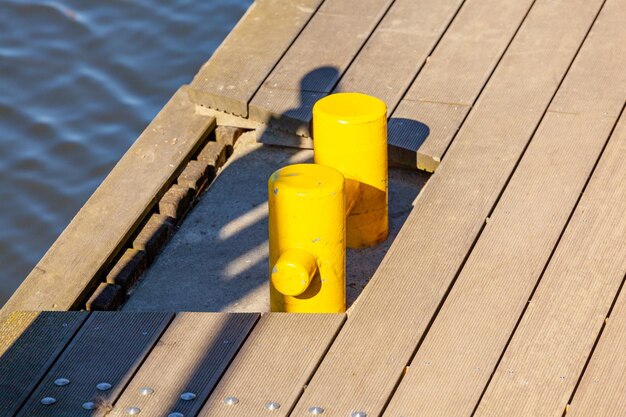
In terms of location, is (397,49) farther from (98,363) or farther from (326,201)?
(98,363)

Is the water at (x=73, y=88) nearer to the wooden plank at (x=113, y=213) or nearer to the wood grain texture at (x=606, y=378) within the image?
the wooden plank at (x=113, y=213)

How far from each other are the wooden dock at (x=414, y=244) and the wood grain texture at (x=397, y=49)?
0.5 inches

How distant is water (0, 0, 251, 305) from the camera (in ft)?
26.1

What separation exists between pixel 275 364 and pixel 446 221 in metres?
1.10

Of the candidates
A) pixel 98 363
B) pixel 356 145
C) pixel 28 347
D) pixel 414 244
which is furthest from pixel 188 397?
pixel 356 145

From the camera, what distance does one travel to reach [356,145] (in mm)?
5359

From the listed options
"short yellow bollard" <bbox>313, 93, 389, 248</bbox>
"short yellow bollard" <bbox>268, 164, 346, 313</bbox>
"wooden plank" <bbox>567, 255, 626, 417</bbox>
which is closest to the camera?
"wooden plank" <bbox>567, 255, 626, 417</bbox>

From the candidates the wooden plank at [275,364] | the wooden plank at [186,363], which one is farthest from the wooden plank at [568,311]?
the wooden plank at [186,363]

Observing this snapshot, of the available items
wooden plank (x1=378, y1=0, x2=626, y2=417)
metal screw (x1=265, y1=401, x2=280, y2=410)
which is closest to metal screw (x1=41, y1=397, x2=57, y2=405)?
metal screw (x1=265, y1=401, x2=280, y2=410)

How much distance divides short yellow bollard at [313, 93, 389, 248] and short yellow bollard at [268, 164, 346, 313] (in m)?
0.34

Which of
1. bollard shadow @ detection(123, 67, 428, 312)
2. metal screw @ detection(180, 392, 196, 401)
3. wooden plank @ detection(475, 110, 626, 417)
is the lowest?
bollard shadow @ detection(123, 67, 428, 312)

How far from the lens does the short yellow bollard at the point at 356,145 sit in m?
5.34

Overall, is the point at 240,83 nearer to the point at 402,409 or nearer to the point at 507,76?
the point at 507,76

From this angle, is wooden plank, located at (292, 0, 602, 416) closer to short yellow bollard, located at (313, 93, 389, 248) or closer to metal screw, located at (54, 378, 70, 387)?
short yellow bollard, located at (313, 93, 389, 248)
